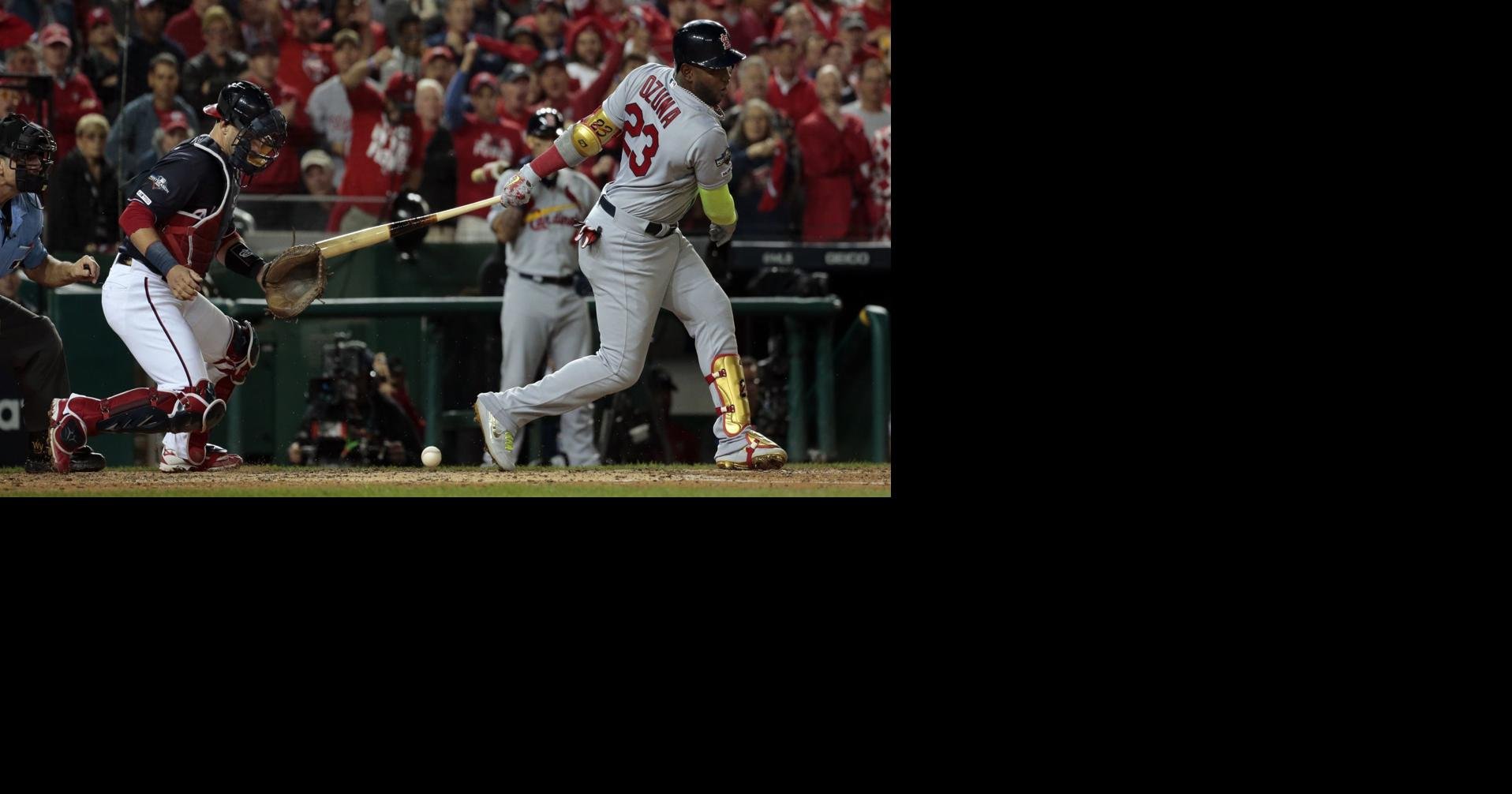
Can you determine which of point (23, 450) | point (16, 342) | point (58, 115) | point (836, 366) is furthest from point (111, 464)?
point (836, 366)

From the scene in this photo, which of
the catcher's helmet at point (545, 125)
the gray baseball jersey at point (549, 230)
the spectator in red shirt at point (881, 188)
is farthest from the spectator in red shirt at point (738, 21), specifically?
the catcher's helmet at point (545, 125)

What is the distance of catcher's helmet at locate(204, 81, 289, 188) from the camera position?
6363 millimetres

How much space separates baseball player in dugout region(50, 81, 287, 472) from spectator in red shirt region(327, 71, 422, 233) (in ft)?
7.45

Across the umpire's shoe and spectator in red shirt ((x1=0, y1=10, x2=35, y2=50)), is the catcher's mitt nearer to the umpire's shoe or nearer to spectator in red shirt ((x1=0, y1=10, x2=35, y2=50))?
the umpire's shoe

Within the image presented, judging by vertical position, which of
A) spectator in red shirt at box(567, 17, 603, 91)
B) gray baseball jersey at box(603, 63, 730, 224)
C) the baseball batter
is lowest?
the baseball batter

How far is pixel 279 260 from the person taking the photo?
22.1ft

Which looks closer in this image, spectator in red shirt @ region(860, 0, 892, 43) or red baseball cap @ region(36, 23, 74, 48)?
red baseball cap @ region(36, 23, 74, 48)

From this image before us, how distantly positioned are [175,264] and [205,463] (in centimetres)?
103

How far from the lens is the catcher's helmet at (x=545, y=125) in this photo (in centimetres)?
806

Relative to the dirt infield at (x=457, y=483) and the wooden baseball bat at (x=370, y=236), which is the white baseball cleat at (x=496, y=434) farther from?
the wooden baseball bat at (x=370, y=236)

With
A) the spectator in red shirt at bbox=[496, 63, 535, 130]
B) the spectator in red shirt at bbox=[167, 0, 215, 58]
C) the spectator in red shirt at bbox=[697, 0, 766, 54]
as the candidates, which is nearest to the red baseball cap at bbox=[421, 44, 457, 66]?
the spectator in red shirt at bbox=[496, 63, 535, 130]

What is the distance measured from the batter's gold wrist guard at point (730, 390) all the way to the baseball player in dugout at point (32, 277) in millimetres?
2429

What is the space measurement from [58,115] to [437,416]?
7.67 feet

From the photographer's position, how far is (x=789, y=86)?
10.5 meters
